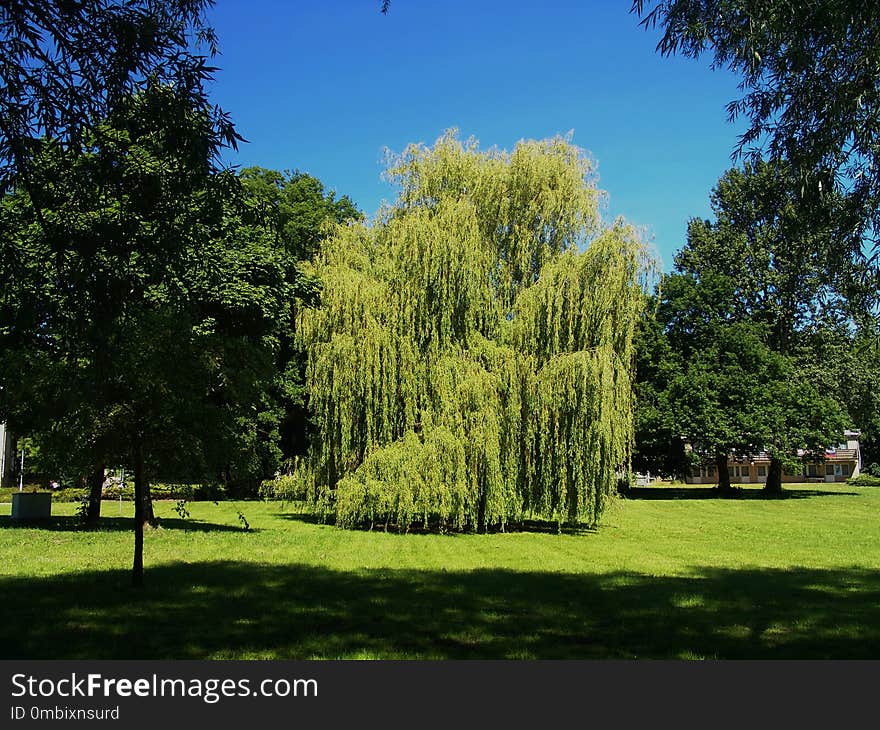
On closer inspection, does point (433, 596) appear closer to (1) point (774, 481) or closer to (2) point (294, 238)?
(2) point (294, 238)

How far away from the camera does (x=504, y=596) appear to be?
9578mm

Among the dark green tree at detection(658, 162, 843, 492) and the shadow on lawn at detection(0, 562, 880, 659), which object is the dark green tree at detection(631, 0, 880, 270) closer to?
the shadow on lawn at detection(0, 562, 880, 659)

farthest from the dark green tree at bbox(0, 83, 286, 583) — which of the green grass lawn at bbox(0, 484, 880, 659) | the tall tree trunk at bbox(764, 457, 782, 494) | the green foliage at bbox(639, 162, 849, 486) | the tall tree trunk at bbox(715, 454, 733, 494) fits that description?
the tall tree trunk at bbox(764, 457, 782, 494)

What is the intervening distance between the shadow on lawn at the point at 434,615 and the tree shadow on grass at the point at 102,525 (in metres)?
7.94

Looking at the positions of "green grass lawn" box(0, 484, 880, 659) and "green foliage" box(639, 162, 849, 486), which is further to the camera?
"green foliage" box(639, 162, 849, 486)

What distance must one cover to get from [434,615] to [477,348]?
1134cm

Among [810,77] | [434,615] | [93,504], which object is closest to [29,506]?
[93,504]

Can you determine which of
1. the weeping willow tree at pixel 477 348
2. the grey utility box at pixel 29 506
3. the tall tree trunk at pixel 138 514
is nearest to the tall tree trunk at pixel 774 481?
the weeping willow tree at pixel 477 348

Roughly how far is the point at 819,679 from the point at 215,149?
6739 mm

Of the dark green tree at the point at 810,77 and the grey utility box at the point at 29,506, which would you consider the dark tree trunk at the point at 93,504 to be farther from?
the dark green tree at the point at 810,77

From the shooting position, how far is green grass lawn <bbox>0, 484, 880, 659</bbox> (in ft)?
22.6

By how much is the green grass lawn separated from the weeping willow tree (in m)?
1.49

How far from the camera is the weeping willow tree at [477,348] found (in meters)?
18.1

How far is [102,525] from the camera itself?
1959 centimetres
